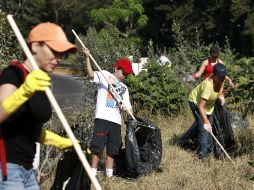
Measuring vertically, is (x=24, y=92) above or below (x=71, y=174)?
above

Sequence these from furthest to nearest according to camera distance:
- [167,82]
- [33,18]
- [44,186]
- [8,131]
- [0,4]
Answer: [33,18] → [167,82] → [0,4] → [44,186] → [8,131]

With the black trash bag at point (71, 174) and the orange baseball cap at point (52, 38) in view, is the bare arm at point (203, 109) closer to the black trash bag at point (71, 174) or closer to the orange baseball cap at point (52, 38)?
the black trash bag at point (71, 174)

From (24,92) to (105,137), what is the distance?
3.44 metres

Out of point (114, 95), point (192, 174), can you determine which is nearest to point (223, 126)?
point (192, 174)

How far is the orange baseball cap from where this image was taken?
303 centimetres

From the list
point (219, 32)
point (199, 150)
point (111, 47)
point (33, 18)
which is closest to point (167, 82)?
point (111, 47)

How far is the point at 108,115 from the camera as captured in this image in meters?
6.14

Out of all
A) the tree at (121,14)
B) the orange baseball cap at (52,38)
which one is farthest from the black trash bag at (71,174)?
the tree at (121,14)

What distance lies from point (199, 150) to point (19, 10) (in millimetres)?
A: 2851

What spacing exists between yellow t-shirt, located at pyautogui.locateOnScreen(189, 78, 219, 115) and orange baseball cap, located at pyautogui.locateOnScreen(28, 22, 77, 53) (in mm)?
3710

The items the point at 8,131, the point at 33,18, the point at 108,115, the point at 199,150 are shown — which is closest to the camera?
the point at 8,131

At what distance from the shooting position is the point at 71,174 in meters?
4.30

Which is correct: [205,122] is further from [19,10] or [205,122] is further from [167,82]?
[167,82]

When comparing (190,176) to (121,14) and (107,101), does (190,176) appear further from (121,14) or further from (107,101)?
(121,14)
